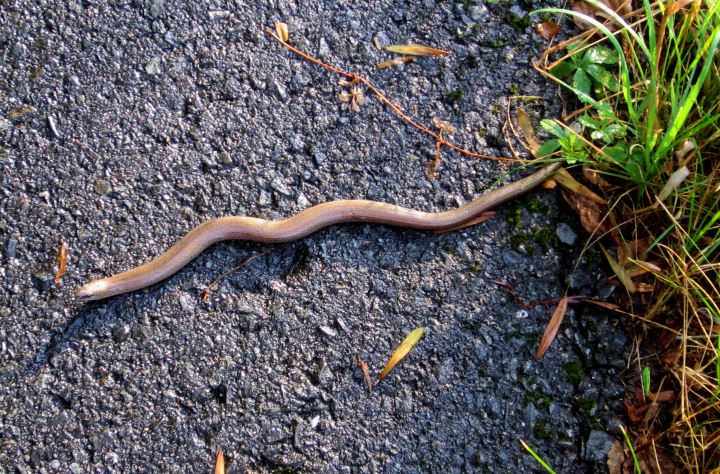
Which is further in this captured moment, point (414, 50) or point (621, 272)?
point (414, 50)

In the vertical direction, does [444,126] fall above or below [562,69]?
below

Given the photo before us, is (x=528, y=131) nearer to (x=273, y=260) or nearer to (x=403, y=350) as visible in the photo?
(x=403, y=350)

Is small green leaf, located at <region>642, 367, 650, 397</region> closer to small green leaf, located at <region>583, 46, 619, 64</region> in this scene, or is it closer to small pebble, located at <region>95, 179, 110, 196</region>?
small green leaf, located at <region>583, 46, 619, 64</region>

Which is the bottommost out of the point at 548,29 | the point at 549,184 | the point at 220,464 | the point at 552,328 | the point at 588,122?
the point at 220,464

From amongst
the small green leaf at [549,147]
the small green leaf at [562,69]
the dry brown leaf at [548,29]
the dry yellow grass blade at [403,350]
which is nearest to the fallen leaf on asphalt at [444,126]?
the small green leaf at [549,147]

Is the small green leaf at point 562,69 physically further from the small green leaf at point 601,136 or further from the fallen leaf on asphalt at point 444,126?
the fallen leaf on asphalt at point 444,126

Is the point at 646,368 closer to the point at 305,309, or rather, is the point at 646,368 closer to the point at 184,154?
the point at 305,309

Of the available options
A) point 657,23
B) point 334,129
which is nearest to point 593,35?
point 657,23

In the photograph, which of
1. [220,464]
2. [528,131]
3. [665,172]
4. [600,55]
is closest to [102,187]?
[220,464]
